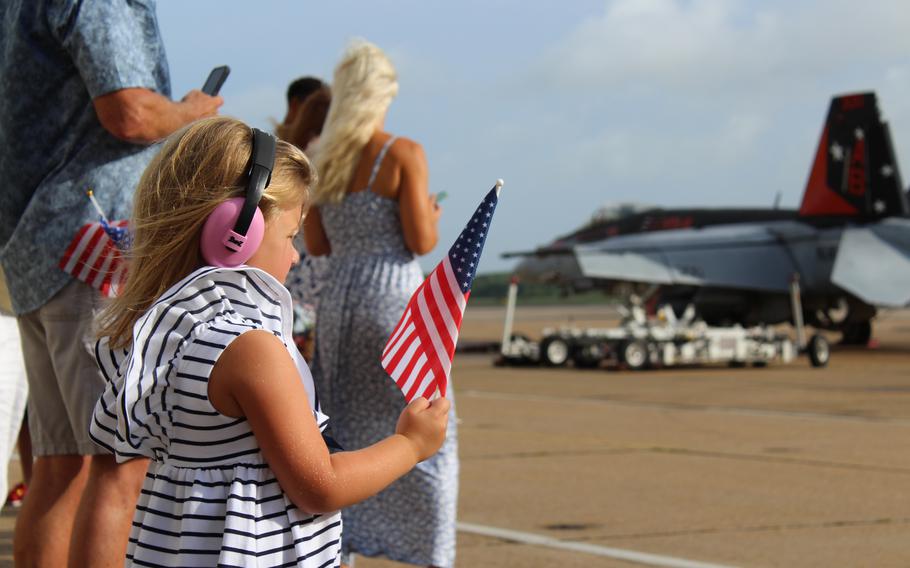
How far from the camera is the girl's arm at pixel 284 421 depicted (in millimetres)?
1849

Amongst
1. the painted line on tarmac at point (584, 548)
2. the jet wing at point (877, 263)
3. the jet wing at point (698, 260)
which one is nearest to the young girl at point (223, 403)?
the painted line on tarmac at point (584, 548)

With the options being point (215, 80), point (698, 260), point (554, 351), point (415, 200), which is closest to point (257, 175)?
point (215, 80)

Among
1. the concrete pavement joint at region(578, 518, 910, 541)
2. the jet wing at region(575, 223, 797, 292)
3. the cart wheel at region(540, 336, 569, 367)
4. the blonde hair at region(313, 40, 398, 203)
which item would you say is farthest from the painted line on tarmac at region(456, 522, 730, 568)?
the jet wing at region(575, 223, 797, 292)

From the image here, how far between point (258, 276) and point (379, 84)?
2.11 metres

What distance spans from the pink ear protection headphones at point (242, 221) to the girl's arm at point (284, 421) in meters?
0.20

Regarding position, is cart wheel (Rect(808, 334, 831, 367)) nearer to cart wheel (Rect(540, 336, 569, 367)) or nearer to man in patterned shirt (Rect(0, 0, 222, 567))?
cart wheel (Rect(540, 336, 569, 367))

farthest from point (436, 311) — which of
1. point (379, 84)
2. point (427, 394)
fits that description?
point (379, 84)

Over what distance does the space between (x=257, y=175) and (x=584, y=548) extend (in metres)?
3.14

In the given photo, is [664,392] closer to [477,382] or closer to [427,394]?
[477,382]

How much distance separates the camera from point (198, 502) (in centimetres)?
191

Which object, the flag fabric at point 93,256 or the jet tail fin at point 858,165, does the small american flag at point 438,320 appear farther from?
the jet tail fin at point 858,165

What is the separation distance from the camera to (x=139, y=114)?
316 cm

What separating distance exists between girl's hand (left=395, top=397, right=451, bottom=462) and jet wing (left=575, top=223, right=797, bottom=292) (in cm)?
2146

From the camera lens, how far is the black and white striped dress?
1.90 metres
